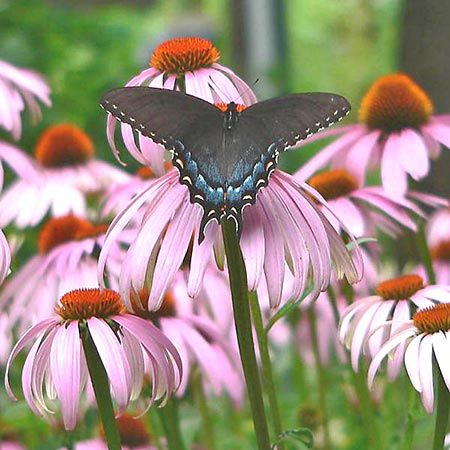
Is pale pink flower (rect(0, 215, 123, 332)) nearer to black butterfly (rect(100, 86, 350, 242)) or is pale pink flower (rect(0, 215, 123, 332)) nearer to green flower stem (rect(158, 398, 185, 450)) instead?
green flower stem (rect(158, 398, 185, 450))

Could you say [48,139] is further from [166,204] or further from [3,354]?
[166,204]

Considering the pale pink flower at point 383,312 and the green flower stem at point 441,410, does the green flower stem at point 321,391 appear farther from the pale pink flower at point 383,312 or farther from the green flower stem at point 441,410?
the green flower stem at point 441,410

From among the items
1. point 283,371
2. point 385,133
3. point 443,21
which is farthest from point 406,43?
point 385,133

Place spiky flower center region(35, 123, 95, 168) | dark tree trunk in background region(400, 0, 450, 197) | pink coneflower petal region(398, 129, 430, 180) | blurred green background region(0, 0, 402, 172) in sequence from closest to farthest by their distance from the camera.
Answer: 1. pink coneflower petal region(398, 129, 430, 180)
2. spiky flower center region(35, 123, 95, 168)
3. dark tree trunk in background region(400, 0, 450, 197)
4. blurred green background region(0, 0, 402, 172)

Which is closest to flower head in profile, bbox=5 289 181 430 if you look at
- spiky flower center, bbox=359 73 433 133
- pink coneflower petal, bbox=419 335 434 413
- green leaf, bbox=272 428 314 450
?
green leaf, bbox=272 428 314 450

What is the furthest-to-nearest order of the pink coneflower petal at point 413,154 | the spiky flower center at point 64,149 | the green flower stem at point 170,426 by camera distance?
1. the spiky flower center at point 64,149
2. the pink coneflower petal at point 413,154
3. the green flower stem at point 170,426

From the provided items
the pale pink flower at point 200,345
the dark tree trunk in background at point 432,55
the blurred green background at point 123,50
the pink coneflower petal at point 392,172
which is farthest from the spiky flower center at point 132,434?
the blurred green background at point 123,50
